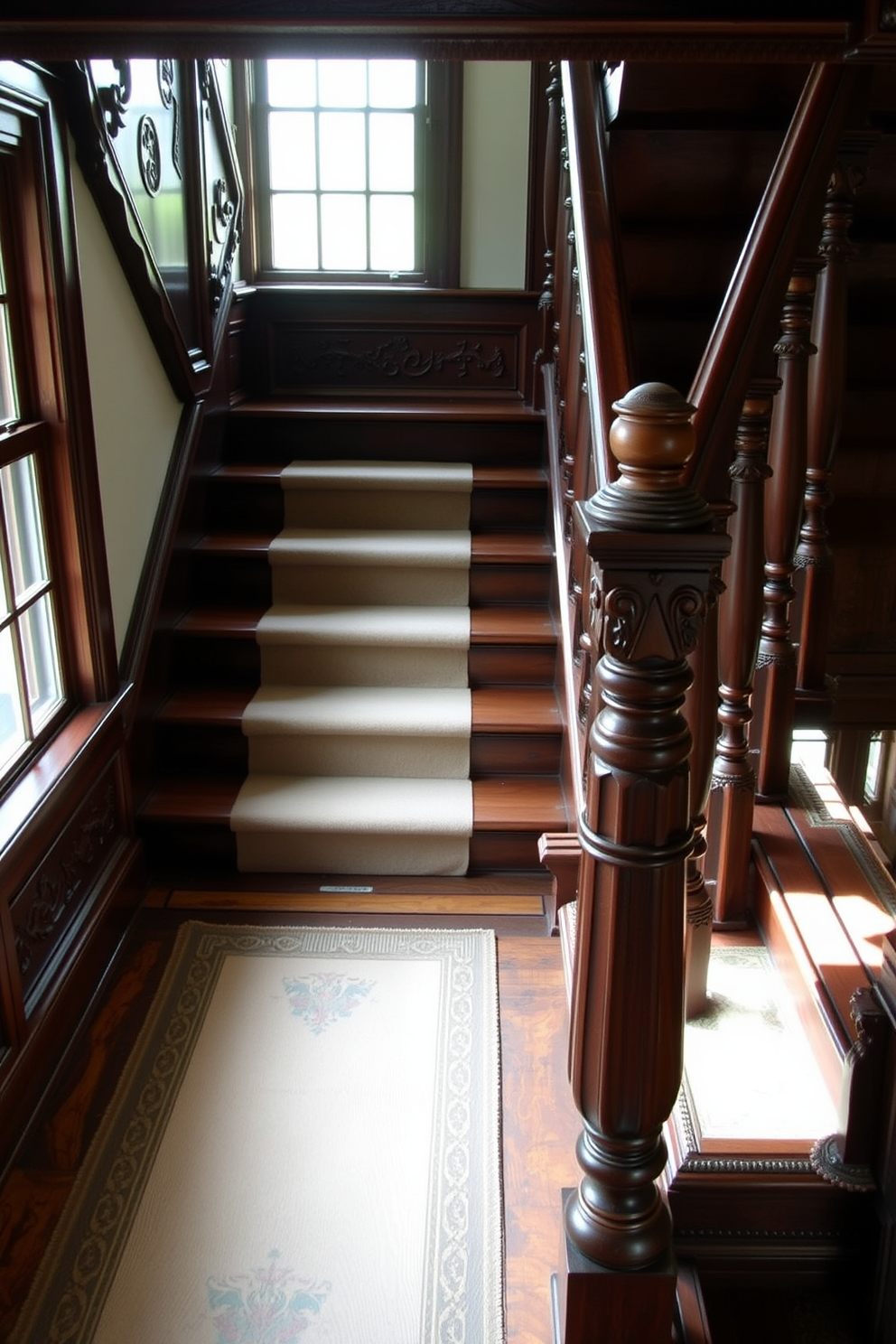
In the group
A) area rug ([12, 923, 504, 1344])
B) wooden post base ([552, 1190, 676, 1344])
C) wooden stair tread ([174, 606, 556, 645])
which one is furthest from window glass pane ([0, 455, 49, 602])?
wooden post base ([552, 1190, 676, 1344])

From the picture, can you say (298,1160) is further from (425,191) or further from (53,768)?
(425,191)

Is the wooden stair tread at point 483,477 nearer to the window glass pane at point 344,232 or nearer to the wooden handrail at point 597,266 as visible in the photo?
the window glass pane at point 344,232

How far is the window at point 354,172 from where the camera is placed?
4.54 metres

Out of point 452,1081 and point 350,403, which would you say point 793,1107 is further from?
point 350,403

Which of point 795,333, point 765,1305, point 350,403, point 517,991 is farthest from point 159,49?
point 350,403

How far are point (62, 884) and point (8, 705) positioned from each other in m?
0.42

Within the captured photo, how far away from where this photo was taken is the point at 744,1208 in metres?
1.71

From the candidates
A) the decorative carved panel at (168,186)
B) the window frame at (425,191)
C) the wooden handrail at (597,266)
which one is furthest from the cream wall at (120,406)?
the window frame at (425,191)

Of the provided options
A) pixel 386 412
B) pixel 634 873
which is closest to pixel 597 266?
pixel 634 873

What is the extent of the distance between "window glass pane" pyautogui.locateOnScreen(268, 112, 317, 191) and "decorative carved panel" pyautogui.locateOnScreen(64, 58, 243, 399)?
59 centimetres

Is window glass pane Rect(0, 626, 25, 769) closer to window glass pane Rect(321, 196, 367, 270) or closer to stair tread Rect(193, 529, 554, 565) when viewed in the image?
stair tread Rect(193, 529, 554, 565)

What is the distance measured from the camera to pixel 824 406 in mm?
2438

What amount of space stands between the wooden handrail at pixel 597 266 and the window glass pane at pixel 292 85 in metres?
2.61

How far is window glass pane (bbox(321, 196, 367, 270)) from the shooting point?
468cm
